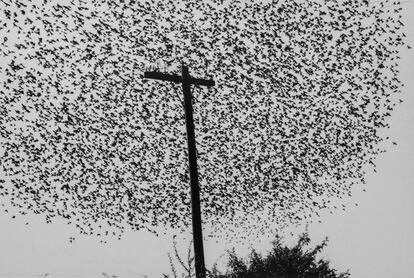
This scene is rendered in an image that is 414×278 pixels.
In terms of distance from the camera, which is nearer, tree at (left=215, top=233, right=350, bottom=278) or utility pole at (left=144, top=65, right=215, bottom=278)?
utility pole at (left=144, top=65, right=215, bottom=278)

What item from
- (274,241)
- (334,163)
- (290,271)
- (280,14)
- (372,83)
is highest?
(280,14)

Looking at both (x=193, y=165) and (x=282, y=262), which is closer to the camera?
(x=193, y=165)

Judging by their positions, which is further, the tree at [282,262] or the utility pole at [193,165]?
the tree at [282,262]

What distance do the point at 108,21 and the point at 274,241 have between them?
986 cm

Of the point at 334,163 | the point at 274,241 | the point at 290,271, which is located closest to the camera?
the point at 334,163

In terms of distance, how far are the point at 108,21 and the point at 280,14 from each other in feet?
12.8

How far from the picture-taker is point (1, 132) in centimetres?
985

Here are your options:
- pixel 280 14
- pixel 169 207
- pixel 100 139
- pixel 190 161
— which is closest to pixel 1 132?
pixel 100 139

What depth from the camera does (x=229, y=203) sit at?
1131 centimetres

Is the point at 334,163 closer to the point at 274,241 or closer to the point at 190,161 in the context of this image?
the point at 274,241

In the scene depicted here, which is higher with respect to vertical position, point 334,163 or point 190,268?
point 334,163

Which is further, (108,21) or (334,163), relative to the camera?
(334,163)

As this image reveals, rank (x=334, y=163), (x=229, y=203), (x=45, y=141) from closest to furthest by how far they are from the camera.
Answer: (x=45, y=141)
(x=229, y=203)
(x=334, y=163)

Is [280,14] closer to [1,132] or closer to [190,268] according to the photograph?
[190,268]
